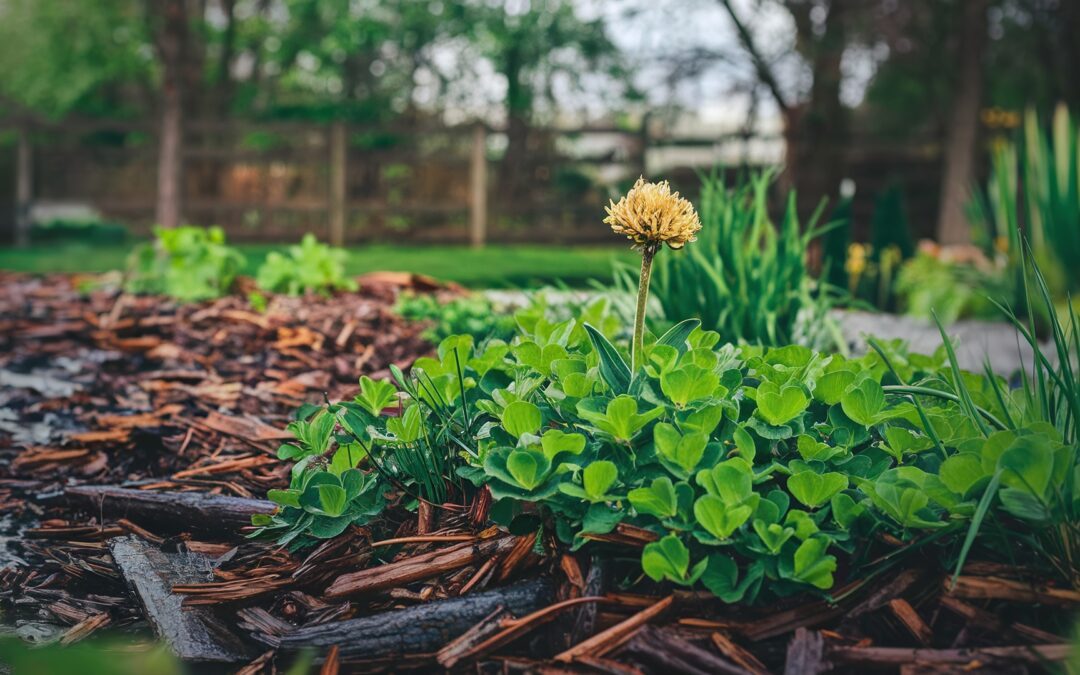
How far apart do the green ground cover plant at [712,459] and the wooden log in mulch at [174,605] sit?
182 millimetres

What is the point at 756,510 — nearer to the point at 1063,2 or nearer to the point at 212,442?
the point at 212,442

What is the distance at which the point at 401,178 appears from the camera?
14.3 metres

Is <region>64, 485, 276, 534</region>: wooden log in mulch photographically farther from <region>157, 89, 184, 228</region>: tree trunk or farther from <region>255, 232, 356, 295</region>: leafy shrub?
<region>157, 89, 184, 228</region>: tree trunk

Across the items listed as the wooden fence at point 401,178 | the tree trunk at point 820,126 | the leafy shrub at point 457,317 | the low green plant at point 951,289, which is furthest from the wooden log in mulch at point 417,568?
the wooden fence at point 401,178

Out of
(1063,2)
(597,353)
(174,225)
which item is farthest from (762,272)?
(1063,2)

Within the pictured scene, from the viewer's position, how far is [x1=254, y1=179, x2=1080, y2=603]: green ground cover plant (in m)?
1.39

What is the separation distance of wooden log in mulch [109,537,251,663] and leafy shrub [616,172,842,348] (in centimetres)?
149

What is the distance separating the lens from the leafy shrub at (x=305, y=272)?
14.4ft

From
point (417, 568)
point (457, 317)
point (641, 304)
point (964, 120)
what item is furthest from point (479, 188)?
point (417, 568)

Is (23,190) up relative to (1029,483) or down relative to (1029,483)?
up

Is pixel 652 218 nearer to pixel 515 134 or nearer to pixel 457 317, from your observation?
pixel 457 317

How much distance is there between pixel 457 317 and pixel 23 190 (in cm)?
1204

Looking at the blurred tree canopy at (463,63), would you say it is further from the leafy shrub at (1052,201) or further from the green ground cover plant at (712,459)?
the green ground cover plant at (712,459)

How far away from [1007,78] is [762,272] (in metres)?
16.9
